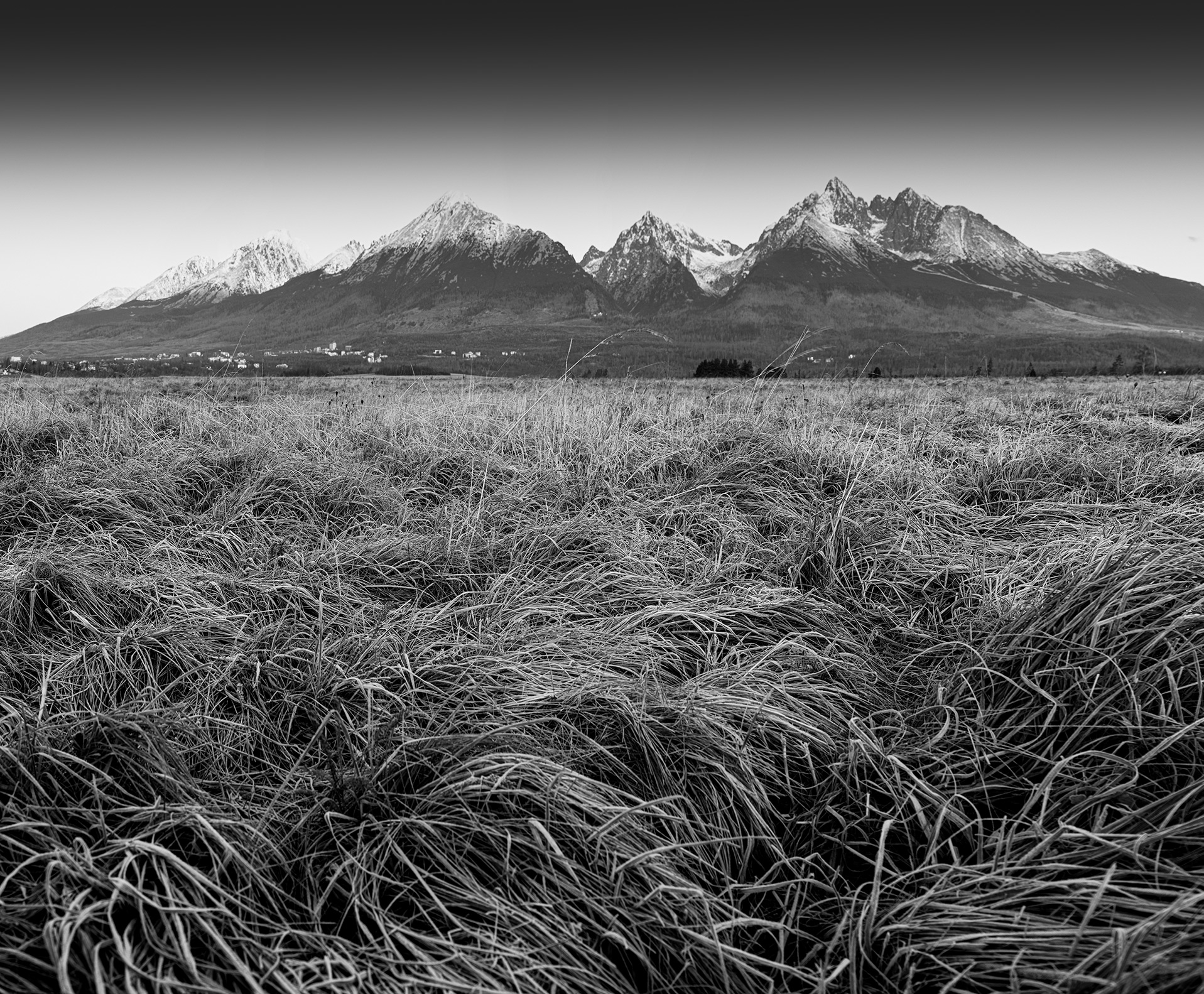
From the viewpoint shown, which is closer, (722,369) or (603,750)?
(603,750)

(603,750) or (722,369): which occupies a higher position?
(722,369)

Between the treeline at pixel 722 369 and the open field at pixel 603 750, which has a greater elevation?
the treeline at pixel 722 369

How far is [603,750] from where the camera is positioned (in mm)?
1529

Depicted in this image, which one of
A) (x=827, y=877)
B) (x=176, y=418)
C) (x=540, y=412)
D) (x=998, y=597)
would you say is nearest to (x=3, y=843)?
(x=827, y=877)

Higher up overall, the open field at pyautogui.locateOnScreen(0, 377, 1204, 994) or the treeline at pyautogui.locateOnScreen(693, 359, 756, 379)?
the treeline at pyautogui.locateOnScreen(693, 359, 756, 379)

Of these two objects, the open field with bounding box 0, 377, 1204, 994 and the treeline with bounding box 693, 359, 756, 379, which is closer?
the open field with bounding box 0, 377, 1204, 994

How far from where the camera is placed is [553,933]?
120cm

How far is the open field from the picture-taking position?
1.12 meters

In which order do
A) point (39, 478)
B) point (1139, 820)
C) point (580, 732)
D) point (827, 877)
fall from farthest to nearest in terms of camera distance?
point (39, 478) → point (580, 732) → point (827, 877) → point (1139, 820)

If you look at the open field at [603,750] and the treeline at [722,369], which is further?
the treeline at [722,369]

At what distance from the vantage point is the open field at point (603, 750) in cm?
112

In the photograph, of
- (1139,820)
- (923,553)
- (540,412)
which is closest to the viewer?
(1139,820)

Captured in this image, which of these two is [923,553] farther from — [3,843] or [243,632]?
[3,843]

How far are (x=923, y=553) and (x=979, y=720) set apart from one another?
1114 mm
